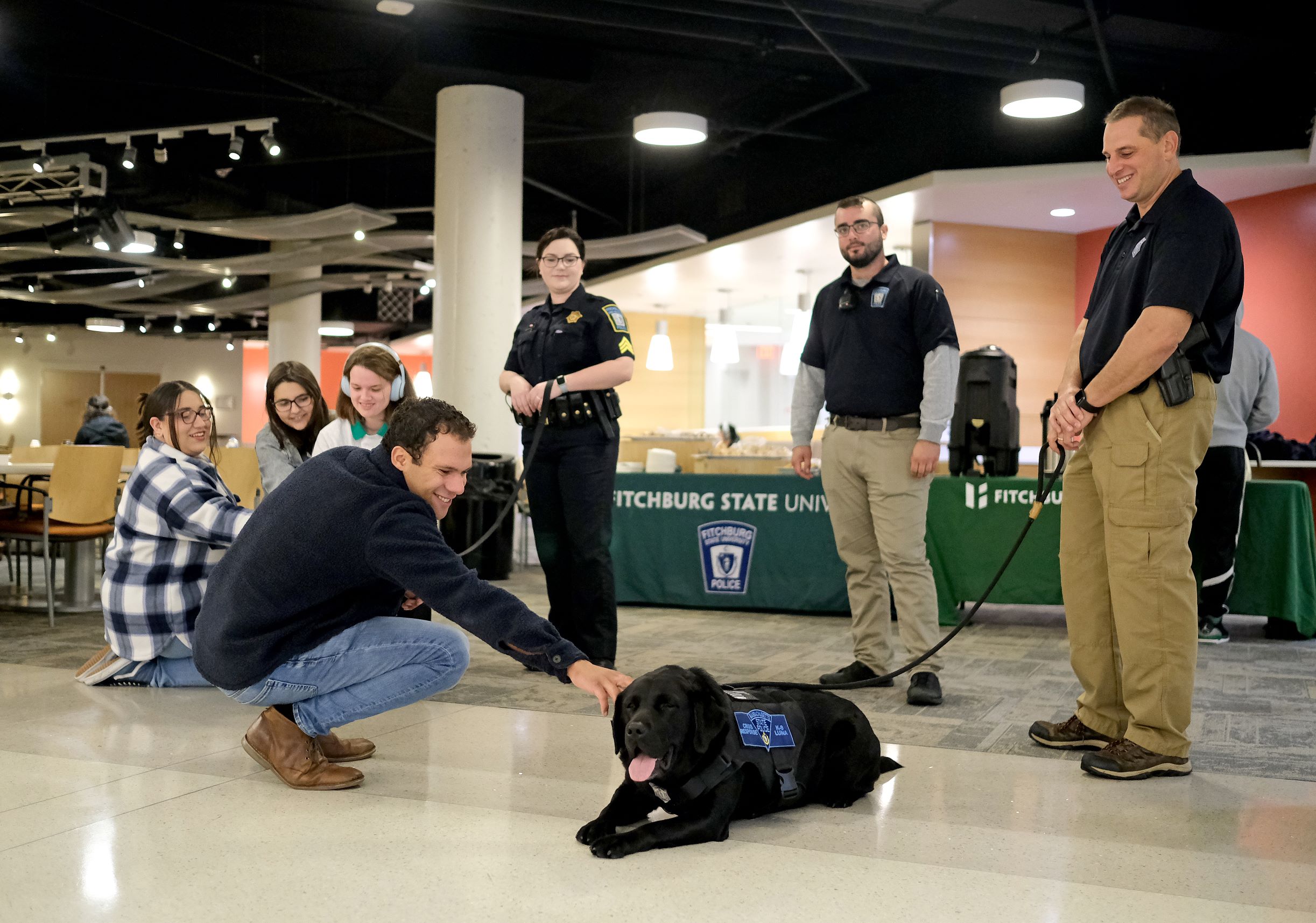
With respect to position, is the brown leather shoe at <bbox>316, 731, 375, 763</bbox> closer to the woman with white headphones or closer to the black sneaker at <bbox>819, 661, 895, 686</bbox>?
the woman with white headphones

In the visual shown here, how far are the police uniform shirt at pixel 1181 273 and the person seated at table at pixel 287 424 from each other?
247cm

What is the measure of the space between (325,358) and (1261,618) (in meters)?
23.9

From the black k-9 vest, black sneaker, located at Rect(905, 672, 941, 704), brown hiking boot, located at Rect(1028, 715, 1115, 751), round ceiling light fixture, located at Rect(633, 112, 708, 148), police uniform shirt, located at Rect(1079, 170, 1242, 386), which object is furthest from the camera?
round ceiling light fixture, located at Rect(633, 112, 708, 148)

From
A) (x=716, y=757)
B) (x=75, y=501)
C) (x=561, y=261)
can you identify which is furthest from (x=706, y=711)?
(x=75, y=501)

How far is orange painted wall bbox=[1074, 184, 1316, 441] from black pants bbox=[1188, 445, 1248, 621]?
3.59 metres

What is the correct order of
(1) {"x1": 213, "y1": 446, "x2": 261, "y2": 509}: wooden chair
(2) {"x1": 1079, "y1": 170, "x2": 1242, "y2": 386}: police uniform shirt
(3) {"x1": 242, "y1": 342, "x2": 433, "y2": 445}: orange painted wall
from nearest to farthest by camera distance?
(2) {"x1": 1079, "y1": 170, "x2": 1242, "y2": 386}: police uniform shirt < (1) {"x1": 213, "y1": 446, "x2": 261, "y2": 509}: wooden chair < (3) {"x1": 242, "y1": 342, "x2": 433, "y2": 445}: orange painted wall

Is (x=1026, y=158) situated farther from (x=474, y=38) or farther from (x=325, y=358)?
(x=325, y=358)

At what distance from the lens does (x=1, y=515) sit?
5602mm

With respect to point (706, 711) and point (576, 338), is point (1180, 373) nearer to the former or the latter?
point (706, 711)

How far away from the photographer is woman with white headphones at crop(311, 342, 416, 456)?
3.53 meters

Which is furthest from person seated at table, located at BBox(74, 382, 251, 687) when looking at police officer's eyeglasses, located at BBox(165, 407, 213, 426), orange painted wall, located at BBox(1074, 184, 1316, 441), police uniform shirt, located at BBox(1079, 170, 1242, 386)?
orange painted wall, located at BBox(1074, 184, 1316, 441)

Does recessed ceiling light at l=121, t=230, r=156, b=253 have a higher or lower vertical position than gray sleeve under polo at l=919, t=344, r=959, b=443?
higher

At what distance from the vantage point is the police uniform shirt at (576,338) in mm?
3707

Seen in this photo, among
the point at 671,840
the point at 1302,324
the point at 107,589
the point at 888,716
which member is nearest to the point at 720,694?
the point at 671,840
